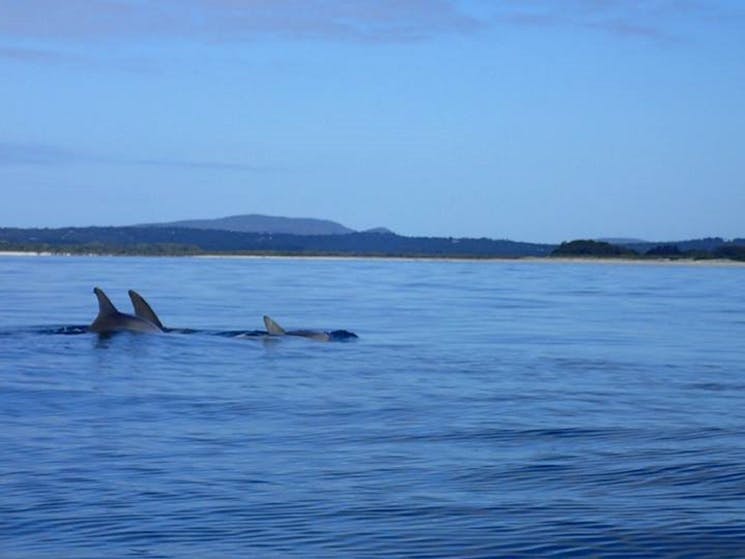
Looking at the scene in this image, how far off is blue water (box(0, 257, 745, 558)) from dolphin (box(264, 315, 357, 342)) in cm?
45

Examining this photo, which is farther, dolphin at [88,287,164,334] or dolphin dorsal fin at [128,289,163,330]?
dolphin dorsal fin at [128,289,163,330]

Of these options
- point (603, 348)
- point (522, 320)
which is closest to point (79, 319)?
point (522, 320)

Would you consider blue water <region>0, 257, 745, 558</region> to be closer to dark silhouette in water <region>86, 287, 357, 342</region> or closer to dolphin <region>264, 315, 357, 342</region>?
dolphin <region>264, 315, 357, 342</region>

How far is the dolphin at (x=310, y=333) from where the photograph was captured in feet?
92.3

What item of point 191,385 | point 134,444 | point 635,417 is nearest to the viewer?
point 134,444

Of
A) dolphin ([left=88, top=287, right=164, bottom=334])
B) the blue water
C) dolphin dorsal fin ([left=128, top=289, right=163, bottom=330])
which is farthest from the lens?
dolphin dorsal fin ([left=128, top=289, right=163, bottom=330])

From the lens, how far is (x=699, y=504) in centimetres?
1130

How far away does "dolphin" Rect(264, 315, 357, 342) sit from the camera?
28.1 meters

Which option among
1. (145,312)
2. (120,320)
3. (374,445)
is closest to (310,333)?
(145,312)

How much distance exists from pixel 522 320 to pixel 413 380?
15603 millimetres

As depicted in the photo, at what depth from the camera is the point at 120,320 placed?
29.3 m

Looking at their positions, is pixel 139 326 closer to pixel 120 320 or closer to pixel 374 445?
pixel 120 320

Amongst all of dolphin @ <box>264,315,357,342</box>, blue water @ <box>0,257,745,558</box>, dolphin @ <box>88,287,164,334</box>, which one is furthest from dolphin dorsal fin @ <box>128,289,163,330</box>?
dolphin @ <box>264,315,357,342</box>

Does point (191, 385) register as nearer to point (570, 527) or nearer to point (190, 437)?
point (190, 437)
